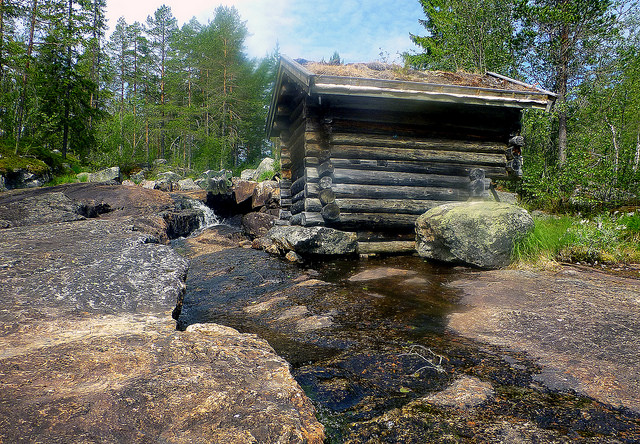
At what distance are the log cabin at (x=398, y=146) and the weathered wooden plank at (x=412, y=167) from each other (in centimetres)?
2

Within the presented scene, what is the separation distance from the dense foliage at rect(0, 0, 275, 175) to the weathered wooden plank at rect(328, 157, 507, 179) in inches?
650

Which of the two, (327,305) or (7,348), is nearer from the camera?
(7,348)

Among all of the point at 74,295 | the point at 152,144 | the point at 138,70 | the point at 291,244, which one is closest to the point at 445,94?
the point at 291,244

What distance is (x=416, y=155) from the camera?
265 inches

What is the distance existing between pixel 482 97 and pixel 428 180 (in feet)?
5.93

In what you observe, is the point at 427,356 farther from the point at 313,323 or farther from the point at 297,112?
the point at 297,112

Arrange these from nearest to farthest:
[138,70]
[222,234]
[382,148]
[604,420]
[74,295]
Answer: [604,420], [74,295], [382,148], [222,234], [138,70]

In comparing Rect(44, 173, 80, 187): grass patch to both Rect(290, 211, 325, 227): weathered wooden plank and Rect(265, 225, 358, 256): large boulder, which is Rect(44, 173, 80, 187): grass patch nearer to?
Rect(290, 211, 325, 227): weathered wooden plank

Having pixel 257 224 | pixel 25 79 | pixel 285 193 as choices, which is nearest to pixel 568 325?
pixel 285 193

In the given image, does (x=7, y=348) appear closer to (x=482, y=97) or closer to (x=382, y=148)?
(x=382, y=148)

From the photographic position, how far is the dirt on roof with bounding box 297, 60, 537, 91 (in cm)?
686

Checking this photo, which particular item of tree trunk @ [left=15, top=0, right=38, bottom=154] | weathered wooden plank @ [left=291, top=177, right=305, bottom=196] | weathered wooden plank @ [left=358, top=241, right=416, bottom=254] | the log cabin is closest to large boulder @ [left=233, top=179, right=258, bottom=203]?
weathered wooden plank @ [left=291, top=177, right=305, bottom=196]

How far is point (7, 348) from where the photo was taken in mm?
1455

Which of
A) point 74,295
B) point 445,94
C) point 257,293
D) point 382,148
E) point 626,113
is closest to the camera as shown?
point 74,295
